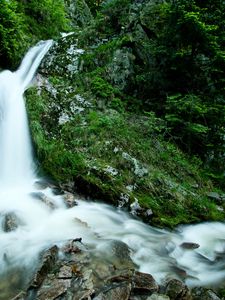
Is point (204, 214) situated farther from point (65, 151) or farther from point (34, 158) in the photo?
point (34, 158)

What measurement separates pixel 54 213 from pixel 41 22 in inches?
441

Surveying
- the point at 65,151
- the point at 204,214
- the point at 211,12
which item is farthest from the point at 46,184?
the point at 211,12

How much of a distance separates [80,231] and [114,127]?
410 centimetres

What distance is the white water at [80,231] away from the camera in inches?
230

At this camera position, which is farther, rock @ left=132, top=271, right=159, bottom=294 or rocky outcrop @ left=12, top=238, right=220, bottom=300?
rock @ left=132, top=271, right=159, bottom=294

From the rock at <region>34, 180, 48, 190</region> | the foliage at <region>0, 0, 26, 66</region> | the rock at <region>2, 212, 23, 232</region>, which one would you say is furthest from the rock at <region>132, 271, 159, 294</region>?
the foliage at <region>0, 0, 26, 66</region>

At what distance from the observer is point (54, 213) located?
7176 mm

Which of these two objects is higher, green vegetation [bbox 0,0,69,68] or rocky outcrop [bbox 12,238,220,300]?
green vegetation [bbox 0,0,69,68]

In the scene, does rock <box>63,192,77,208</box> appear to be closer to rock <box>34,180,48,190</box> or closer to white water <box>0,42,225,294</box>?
white water <box>0,42,225,294</box>

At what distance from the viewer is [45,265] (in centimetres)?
499

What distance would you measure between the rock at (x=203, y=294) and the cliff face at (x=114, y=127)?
2.78 metres

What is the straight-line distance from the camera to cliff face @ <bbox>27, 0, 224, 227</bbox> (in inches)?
330

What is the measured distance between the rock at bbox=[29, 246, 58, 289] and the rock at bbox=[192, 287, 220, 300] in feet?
6.48

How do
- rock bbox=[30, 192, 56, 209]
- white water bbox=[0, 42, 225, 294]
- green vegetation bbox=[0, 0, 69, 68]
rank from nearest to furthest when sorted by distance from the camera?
white water bbox=[0, 42, 225, 294] < rock bbox=[30, 192, 56, 209] < green vegetation bbox=[0, 0, 69, 68]
